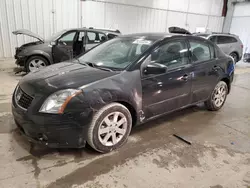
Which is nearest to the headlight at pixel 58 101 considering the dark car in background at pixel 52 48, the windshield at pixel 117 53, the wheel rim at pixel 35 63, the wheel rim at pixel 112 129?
the wheel rim at pixel 112 129

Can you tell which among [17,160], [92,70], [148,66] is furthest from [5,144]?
[148,66]

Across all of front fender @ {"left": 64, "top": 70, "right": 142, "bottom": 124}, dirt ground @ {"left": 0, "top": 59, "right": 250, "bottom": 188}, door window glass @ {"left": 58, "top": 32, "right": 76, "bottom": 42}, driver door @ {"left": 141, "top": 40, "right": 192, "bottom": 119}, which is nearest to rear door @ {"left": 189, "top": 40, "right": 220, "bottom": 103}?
driver door @ {"left": 141, "top": 40, "right": 192, "bottom": 119}

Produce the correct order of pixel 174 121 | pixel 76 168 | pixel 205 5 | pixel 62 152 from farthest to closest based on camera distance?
pixel 205 5
pixel 174 121
pixel 62 152
pixel 76 168

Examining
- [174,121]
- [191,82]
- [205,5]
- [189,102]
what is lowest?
[174,121]

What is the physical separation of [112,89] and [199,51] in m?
1.80

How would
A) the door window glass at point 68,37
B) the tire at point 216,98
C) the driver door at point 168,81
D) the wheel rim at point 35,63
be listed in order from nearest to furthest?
the driver door at point 168,81
the tire at point 216,98
the wheel rim at point 35,63
the door window glass at point 68,37

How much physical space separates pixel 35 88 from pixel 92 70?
0.67 meters

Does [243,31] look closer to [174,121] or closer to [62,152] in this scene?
[174,121]

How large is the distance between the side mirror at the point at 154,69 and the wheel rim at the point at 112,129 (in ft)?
2.03

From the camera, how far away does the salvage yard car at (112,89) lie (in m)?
2.15

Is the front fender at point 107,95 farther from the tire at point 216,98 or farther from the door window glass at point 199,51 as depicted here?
the tire at point 216,98

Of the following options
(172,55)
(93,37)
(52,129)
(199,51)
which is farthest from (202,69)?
(93,37)

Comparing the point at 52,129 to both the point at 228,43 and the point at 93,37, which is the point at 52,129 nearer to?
the point at 93,37

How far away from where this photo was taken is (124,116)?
8.25ft
